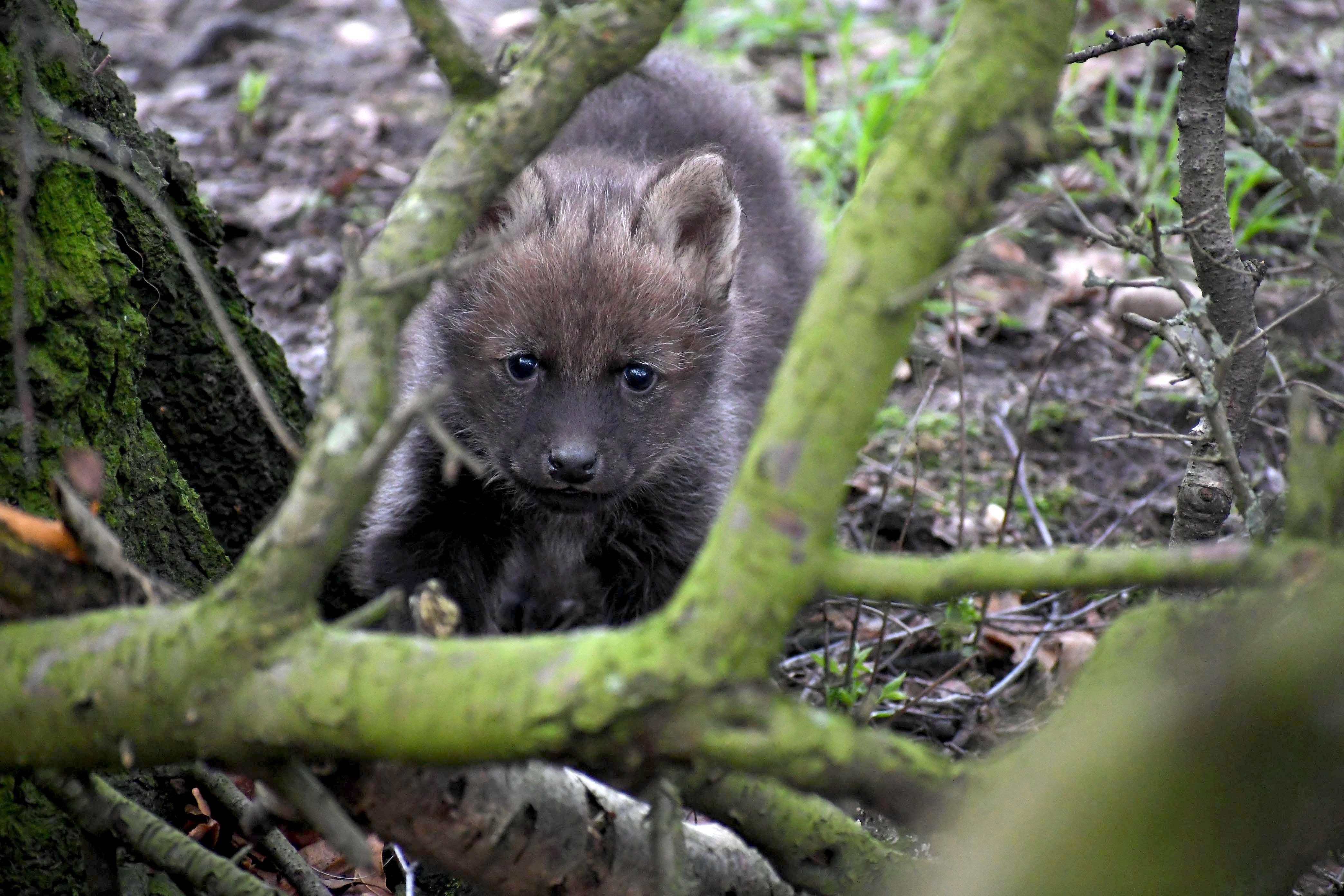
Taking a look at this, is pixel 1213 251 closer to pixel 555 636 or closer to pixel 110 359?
pixel 555 636

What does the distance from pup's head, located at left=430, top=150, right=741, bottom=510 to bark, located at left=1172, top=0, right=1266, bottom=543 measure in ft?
4.19

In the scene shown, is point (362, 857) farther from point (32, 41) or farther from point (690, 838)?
point (32, 41)

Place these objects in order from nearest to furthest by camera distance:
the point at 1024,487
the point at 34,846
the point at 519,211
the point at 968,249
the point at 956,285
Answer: the point at 34,846 → the point at 968,249 → the point at 519,211 → the point at 1024,487 → the point at 956,285

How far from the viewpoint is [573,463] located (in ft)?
9.80

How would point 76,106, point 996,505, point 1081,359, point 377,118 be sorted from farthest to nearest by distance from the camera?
point 377,118, point 1081,359, point 996,505, point 76,106

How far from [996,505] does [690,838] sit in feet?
7.37

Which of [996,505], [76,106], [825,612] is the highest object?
[76,106]

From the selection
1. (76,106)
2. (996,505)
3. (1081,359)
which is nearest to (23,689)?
(76,106)

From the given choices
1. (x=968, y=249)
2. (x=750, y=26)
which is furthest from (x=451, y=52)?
(x=750, y=26)

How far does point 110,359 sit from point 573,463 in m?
1.14

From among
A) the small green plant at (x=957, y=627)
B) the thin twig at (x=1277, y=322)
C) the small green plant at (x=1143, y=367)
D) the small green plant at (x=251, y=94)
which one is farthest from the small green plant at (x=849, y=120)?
the small green plant at (x=251, y=94)

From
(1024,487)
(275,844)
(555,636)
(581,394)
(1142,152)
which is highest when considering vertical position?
(555,636)

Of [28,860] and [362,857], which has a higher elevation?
[362,857]

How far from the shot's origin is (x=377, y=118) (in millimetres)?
6156
